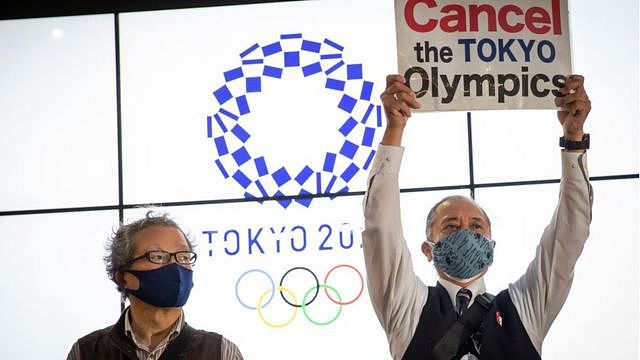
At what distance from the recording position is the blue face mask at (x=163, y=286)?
274 cm

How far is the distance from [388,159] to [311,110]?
2.13 meters

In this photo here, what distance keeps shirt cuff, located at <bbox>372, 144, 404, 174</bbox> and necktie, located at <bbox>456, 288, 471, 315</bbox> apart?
42 centimetres

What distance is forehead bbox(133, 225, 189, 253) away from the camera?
9.19 ft

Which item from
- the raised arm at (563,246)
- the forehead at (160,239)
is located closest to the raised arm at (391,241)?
the raised arm at (563,246)

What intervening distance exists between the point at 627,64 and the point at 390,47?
4.05ft

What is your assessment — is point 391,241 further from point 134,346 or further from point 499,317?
point 134,346

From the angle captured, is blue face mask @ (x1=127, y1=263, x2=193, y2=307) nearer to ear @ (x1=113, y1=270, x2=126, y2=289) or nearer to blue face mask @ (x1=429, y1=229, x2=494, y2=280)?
ear @ (x1=113, y1=270, x2=126, y2=289)

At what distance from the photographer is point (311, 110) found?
478 cm

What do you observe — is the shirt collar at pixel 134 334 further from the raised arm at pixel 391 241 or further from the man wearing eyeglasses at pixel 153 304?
the raised arm at pixel 391 241

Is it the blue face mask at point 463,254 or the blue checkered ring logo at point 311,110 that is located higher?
the blue checkered ring logo at point 311,110

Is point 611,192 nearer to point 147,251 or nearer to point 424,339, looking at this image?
point 424,339

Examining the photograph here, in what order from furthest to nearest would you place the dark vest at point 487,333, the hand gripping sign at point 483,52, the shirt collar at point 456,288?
the hand gripping sign at point 483,52
the shirt collar at point 456,288
the dark vest at point 487,333

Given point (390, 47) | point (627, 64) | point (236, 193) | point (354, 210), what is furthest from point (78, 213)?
point (627, 64)

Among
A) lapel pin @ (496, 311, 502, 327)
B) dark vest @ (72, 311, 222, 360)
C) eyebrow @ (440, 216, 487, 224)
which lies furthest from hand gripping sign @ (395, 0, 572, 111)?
dark vest @ (72, 311, 222, 360)
